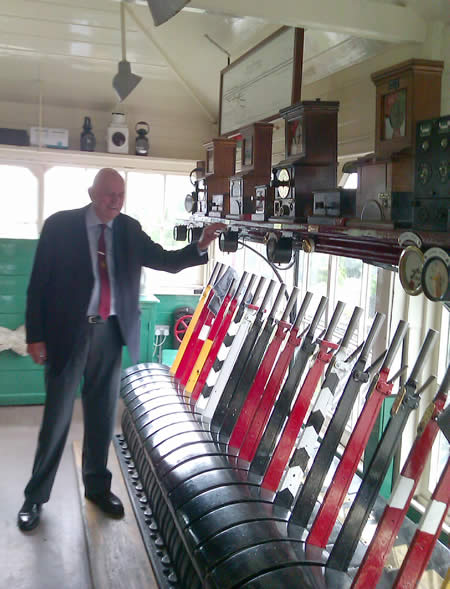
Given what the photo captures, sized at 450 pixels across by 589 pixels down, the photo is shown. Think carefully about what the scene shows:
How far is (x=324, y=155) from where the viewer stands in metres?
2.30

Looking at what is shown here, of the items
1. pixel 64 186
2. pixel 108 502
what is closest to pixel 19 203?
pixel 64 186

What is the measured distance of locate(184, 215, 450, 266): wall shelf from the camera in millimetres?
1506

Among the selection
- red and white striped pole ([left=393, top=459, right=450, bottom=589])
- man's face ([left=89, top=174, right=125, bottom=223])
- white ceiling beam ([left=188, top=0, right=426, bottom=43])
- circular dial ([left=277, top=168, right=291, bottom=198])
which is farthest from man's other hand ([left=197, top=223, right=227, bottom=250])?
red and white striped pole ([left=393, top=459, right=450, bottom=589])

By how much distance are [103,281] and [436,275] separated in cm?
174

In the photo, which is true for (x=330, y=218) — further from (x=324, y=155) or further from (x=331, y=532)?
(x=331, y=532)

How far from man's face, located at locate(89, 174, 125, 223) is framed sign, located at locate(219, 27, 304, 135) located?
923mm

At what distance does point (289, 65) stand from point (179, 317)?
134 inches

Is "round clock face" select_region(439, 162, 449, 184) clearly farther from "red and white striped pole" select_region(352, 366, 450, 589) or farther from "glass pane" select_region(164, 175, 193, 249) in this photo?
"glass pane" select_region(164, 175, 193, 249)

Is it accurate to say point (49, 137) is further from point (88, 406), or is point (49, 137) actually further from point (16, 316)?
point (88, 406)

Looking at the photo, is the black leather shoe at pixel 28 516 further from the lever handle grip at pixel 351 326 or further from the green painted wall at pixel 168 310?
the green painted wall at pixel 168 310

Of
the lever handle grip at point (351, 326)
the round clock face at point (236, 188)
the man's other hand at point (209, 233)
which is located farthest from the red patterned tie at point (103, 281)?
the lever handle grip at point (351, 326)

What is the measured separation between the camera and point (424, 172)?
1.58 metres

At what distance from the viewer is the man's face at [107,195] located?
9.00 feet

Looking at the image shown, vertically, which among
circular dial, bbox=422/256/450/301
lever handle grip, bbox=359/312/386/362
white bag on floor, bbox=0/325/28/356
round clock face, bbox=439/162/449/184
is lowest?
white bag on floor, bbox=0/325/28/356
